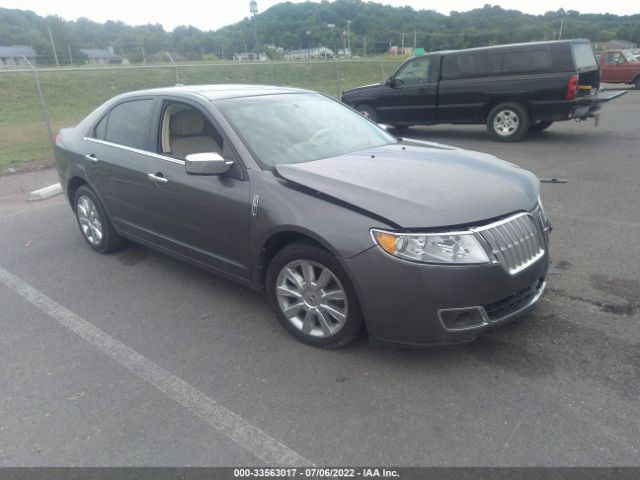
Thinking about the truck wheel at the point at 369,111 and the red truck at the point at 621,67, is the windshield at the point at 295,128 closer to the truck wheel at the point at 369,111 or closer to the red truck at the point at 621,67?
the truck wheel at the point at 369,111

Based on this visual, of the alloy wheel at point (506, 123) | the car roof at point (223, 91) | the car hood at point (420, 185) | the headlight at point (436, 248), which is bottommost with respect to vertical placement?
the alloy wheel at point (506, 123)

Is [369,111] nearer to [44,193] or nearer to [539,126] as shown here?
[539,126]

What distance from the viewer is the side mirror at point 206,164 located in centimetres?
331

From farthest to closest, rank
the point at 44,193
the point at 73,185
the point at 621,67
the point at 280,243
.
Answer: the point at 621,67
the point at 44,193
the point at 73,185
the point at 280,243

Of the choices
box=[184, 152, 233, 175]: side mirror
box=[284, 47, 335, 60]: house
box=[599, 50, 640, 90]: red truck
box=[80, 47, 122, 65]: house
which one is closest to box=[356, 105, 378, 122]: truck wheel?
box=[184, 152, 233, 175]: side mirror

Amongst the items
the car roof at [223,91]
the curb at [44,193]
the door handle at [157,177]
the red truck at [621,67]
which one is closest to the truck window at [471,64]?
the car roof at [223,91]

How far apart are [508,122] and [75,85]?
47.1ft

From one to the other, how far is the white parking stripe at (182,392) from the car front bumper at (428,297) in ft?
2.92

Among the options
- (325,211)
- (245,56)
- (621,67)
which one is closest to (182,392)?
(325,211)

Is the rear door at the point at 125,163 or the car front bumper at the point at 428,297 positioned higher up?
the rear door at the point at 125,163

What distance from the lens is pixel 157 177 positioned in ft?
13.1

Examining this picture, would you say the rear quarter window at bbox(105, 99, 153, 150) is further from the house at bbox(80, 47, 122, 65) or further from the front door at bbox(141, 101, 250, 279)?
the house at bbox(80, 47, 122, 65)

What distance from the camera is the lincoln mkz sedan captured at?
9.01 ft

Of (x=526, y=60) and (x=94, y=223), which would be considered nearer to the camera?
(x=94, y=223)
